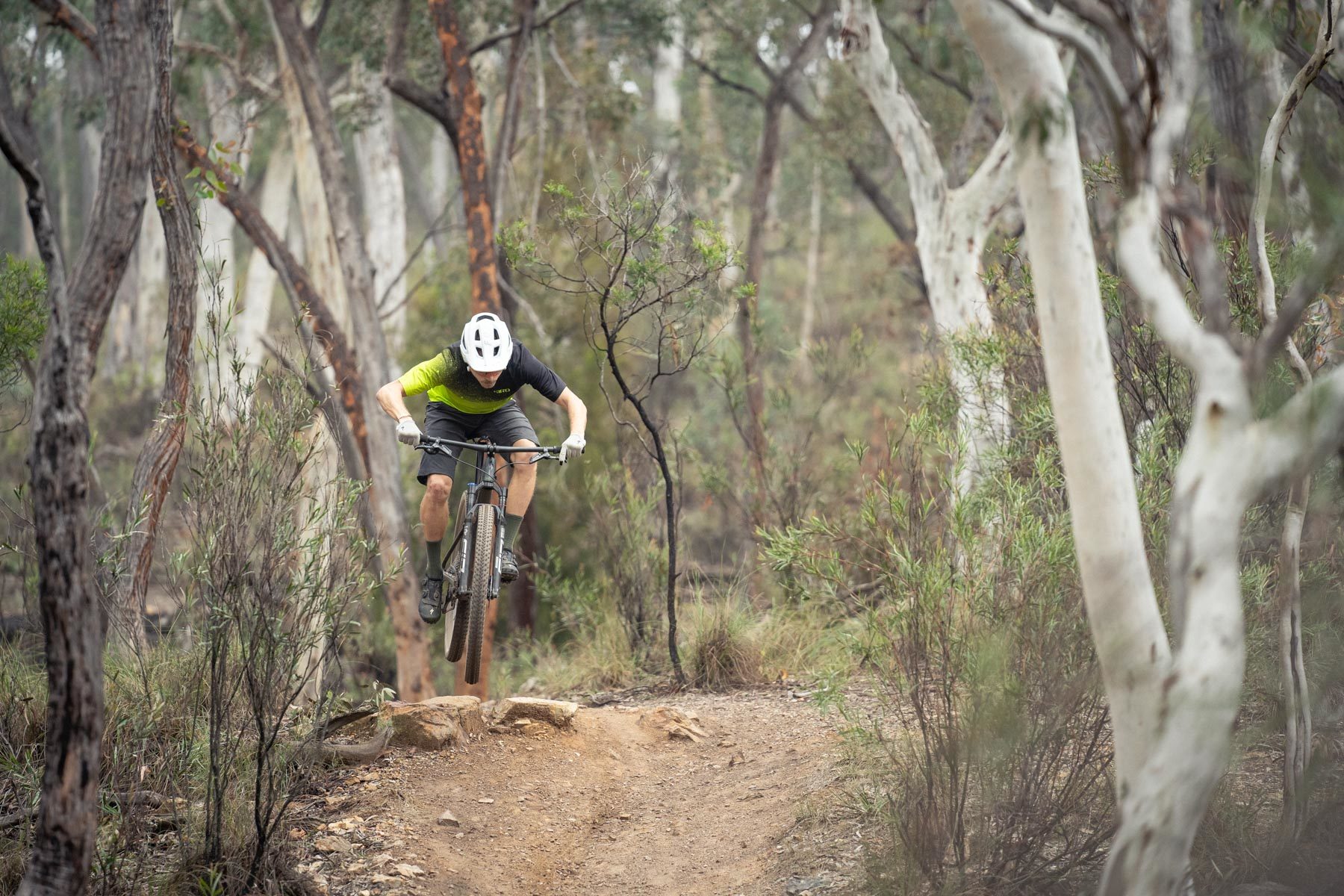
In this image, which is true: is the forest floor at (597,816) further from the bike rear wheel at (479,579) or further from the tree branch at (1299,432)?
the tree branch at (1299,432)

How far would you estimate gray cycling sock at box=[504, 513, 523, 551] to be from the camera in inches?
280

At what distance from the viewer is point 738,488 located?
1279cm

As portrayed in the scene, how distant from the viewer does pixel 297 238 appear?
36031 millimetres

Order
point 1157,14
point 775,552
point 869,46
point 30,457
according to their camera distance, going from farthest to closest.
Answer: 1. point 869,46
2. point 1157,14
3. point 775,552
4. point 30,457

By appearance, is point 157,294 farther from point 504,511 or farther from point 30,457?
point 30,457

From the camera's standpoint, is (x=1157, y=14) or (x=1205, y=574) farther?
(x=1157, y=14)

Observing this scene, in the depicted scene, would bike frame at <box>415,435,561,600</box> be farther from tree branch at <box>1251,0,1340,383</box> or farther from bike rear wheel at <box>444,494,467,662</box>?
tree branch at <box>1251,0,1340,383</box>

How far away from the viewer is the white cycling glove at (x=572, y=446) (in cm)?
664

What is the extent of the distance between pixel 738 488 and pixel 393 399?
6.61 metres

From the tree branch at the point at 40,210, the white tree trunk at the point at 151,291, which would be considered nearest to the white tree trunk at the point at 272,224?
the white tree trunk at the point at 151,291

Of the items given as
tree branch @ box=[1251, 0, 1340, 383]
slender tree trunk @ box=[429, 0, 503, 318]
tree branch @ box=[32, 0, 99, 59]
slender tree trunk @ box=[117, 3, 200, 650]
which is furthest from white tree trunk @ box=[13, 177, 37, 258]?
tree branch @ box=[1251, 0, 1340, 383]

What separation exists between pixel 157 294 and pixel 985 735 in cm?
2229

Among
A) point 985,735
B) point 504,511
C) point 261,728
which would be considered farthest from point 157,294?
point 985,735

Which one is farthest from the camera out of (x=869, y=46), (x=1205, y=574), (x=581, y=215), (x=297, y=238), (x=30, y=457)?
(x=297, y=238)
